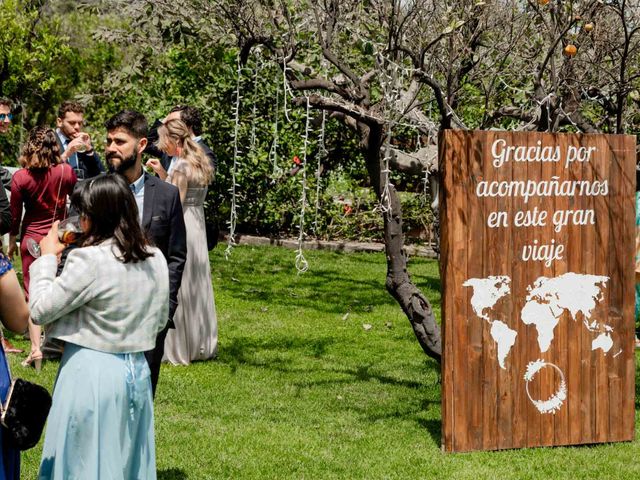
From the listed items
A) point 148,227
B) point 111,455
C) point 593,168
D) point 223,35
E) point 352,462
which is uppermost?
point 223,35

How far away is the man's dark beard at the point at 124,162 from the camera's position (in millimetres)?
5281

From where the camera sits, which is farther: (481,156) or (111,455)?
(481,156)

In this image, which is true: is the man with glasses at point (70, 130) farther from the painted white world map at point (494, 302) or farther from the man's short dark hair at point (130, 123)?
the painted white world map at point (494, 302)

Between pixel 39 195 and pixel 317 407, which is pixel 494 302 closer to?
pixel 317 407

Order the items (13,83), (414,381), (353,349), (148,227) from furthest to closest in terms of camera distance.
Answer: (13,83) < (353,349) < (414,381) < (148,227)

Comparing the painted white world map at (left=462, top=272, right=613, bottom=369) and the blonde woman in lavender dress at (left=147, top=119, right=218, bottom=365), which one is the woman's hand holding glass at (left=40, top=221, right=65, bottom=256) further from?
the blonde woman in lavender dress at (left=147, top=119, right=218, bottom=365)

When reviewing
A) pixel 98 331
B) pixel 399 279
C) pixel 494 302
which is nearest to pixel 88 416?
pixel 98 331

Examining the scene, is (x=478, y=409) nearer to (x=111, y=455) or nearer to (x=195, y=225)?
(x=111, y=455)

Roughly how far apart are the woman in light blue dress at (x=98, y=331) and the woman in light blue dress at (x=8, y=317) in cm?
13

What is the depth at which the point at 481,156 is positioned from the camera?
6055 mm

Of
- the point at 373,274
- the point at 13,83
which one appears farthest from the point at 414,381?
the point at 13,83

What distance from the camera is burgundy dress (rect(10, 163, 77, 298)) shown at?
805cm

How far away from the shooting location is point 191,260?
8539mm

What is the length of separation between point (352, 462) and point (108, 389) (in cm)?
229
